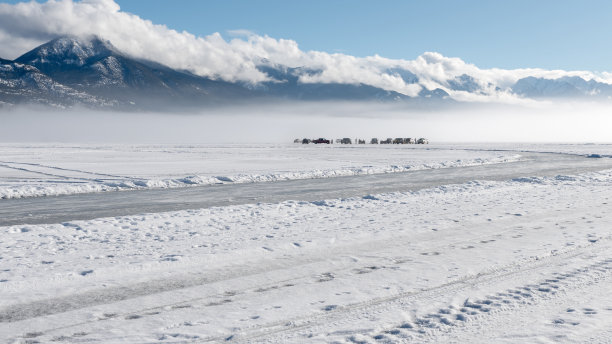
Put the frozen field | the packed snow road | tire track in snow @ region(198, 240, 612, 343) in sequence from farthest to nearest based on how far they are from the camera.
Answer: the packed snow road
the frozen field
tire track in snow @ region(198, 240, 612, 343)

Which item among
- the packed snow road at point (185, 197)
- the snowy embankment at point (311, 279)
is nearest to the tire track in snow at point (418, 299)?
the snowy embankment at point (311, 279)

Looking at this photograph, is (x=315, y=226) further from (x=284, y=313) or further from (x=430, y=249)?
(x=284, y=313)

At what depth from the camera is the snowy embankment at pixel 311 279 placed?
5.64 m

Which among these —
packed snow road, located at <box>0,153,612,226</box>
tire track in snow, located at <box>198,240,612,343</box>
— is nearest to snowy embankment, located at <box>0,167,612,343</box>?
tire track in snow, located at <box>198,240,612,343</box>

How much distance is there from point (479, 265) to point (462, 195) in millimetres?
11001

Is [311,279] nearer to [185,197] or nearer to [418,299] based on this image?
[418,299]

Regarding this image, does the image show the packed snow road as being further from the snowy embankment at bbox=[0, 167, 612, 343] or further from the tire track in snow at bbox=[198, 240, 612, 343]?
the tire track in snow at bbox=[198, 240, 612, 343]

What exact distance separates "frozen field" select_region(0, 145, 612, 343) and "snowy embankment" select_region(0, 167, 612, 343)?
0.03 m

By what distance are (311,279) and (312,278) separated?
0.21 feet

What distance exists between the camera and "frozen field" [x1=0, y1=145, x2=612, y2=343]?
5625mm

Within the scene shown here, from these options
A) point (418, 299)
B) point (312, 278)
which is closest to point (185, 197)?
point (312, 278)

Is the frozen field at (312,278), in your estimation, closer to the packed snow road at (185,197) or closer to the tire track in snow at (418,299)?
the tire track in snow at (418,299)

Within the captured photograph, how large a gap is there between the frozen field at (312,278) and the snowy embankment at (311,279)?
28 mm

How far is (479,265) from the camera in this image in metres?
8.38
